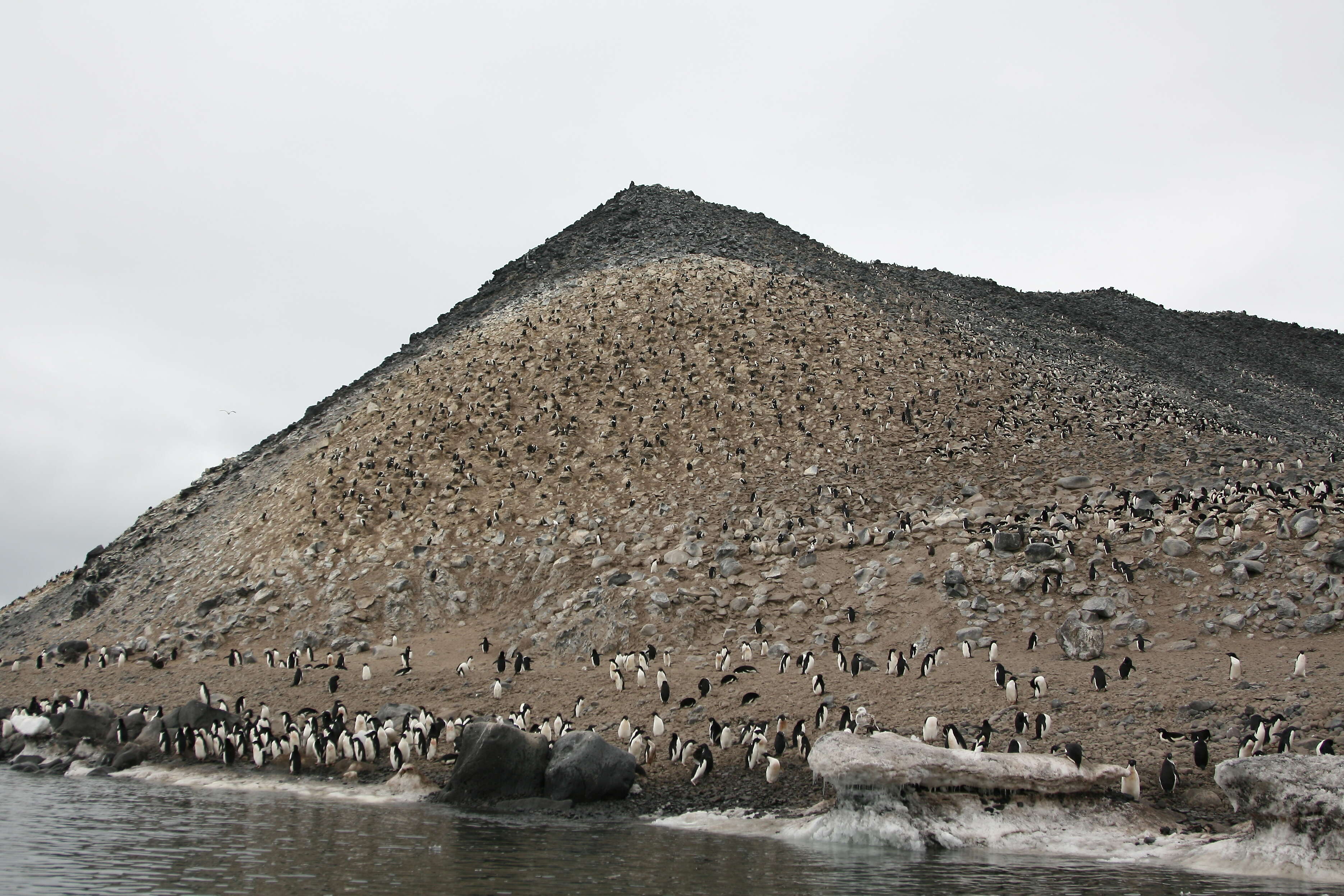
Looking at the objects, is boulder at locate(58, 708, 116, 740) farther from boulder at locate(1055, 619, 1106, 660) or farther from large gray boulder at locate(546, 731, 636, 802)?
boulder at locate(1055, 619, 1106, 660)

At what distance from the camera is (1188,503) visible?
2847 centimetres

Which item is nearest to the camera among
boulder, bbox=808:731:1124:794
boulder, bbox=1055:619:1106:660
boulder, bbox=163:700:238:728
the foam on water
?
the foam on water

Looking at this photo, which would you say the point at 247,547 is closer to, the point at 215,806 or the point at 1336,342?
the point at 215,806

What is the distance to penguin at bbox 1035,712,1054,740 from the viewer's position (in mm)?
18750

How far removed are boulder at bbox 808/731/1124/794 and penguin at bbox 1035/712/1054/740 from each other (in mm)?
2051

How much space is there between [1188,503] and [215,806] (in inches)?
1190

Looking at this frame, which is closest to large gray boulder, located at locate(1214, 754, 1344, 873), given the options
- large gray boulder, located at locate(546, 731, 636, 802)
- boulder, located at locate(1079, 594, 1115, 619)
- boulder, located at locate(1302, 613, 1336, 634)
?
boulder, located at locate(1302, 613, 1336, 634)

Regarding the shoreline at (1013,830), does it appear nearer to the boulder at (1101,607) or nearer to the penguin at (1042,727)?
the penguin at (1042,727)

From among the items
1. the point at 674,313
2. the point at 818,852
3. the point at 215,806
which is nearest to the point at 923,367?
the point at 674,313

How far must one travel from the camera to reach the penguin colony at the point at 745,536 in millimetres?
22734

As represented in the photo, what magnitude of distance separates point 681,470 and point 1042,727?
20.3 m

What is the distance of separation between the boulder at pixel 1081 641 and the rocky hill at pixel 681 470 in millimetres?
1213

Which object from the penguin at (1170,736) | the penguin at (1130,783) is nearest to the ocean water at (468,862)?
the penguin at (1130,783)

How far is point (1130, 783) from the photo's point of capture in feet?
53.9
